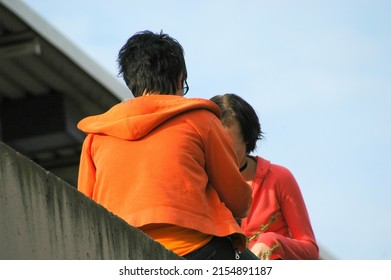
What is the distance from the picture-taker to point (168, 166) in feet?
18.5

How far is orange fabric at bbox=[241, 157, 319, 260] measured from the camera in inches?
280

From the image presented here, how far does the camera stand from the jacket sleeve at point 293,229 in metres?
6.85

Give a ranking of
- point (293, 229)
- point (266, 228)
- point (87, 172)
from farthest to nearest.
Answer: point (293, 229) < point (266, 228) < point (87, 172)

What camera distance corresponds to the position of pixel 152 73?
601 cm

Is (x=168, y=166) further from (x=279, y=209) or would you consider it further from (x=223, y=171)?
(x=279, y=209)

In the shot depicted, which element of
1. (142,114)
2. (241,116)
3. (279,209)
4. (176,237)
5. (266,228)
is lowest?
(176,237)

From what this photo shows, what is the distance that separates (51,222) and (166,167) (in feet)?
3.26

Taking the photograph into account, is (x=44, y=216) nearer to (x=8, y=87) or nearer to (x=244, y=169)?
(x=244, y=169)

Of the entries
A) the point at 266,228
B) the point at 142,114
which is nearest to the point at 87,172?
the point at 142,114

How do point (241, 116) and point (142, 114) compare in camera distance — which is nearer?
point (142, 114)

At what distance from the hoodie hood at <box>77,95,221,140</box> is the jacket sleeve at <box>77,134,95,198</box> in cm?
7

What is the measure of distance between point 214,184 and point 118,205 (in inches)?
15.9

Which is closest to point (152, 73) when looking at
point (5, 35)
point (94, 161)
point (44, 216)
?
point (94, 161)

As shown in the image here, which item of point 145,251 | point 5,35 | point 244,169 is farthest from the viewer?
point 5,35
